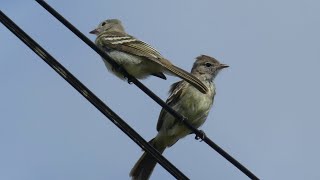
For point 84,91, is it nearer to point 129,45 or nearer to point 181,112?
point 129,45

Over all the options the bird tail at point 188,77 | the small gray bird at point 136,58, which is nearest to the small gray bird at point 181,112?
the small gray bird at point 136,58

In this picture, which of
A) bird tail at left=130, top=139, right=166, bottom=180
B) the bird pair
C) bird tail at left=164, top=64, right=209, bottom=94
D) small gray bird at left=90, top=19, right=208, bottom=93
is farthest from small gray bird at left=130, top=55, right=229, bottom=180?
bird tail at left=164, top=64, right=209, bottom=94

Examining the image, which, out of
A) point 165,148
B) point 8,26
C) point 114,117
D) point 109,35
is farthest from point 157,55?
point 8,26

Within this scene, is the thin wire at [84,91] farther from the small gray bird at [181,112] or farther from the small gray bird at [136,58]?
the small gray bird at [181,112]

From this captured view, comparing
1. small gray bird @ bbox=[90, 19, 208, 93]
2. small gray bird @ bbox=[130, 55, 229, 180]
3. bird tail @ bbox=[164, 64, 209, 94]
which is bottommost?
bird tail @ bbox=[164, 64, 209, 94]

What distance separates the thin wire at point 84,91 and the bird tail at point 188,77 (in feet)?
5.60

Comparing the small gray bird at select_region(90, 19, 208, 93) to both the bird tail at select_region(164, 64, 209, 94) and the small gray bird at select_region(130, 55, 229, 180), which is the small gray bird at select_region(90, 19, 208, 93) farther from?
the small gray bird at select_region(130, 55, 229, 180)

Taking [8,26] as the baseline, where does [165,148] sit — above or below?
above

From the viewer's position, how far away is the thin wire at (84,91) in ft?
26.7

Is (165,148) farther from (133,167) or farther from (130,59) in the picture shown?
(130,59)

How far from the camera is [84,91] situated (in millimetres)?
8508

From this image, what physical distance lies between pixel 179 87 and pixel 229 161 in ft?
20.2

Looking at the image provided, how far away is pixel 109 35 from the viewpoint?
1379cm

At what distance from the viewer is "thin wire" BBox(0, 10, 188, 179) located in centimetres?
813
